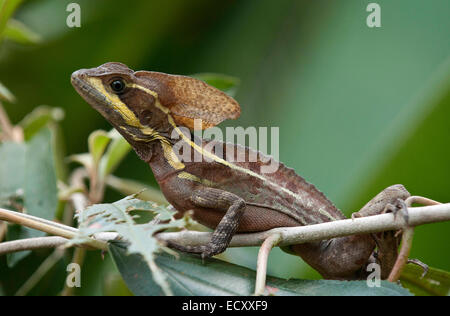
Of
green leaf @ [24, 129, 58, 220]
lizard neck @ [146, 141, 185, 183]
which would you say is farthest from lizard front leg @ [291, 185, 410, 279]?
green leaf @ [24, 129, 58, 220]

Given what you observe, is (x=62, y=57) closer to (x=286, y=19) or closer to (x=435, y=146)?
A: (x=286, y=19)

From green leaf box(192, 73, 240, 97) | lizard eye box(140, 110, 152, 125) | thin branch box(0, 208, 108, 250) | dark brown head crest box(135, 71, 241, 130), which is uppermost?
green leaf box(192, 73, 240, 97)

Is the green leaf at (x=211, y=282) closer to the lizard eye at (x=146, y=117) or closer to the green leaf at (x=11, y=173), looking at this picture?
the lizard eye at (x=146, y=117)

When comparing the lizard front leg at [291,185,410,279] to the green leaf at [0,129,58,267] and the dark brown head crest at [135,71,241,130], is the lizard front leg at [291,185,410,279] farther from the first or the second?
the green leaf at [0,129,58,267]

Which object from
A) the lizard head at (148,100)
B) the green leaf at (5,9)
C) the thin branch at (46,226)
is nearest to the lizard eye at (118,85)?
the lizard head at (148,100)

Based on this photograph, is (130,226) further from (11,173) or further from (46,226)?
(11,173)

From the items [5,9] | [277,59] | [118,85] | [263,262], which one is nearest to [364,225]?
[263,262]

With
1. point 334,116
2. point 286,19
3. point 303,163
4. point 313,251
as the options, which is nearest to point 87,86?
point 313,251
